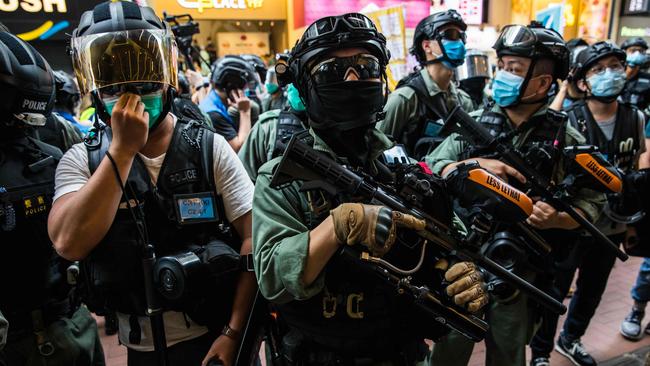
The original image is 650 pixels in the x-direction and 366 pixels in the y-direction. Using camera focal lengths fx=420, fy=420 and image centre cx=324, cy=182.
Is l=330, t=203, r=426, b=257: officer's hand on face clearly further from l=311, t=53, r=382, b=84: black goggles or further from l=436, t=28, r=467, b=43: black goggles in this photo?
l=436, t=28, r=467, b=43: black goggles

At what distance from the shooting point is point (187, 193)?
1598 mm

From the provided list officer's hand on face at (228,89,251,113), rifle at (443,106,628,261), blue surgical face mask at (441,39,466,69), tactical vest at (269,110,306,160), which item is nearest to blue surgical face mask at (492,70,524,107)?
rifle at (443,106,628,261)

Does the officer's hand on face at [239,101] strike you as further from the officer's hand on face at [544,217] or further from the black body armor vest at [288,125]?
the officer's hand on face at [544,217]

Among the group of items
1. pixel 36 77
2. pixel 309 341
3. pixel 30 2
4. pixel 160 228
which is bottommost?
pixel 309 341

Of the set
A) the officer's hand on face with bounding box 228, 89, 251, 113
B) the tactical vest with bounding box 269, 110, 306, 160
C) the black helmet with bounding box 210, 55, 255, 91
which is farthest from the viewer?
the black helmet with bounding box 210, 55, 255, 91

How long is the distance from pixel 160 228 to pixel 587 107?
3.17 meters

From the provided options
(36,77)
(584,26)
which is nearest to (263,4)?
(584,26)

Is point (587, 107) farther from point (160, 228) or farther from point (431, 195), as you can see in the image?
point (160, 228)

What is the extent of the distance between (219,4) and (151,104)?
32.0 feet

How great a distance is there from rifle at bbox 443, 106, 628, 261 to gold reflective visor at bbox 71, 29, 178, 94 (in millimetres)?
1650

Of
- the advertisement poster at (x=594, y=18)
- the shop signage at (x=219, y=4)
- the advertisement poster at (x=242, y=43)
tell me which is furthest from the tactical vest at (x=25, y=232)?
the advertisement poster at (x=594, y=18)

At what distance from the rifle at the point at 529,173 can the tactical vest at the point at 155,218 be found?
1496 mm

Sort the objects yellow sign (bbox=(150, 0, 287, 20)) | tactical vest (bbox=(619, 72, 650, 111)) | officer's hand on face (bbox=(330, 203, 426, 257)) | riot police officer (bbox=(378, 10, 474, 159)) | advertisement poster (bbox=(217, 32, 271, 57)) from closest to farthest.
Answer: officer's hand on face (bbox=(330, 203, 426, 257)), riot police officer (bbox=(378, 10, 474, 159)), tactical vest (bbox=(619, 72, 650, 111)), yellow sign (bbox=(150, 0, 287, 20)), advertisement poster (bbox=(217, 32, 271, 57))

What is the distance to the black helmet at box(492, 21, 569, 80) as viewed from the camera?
2.46 meters
